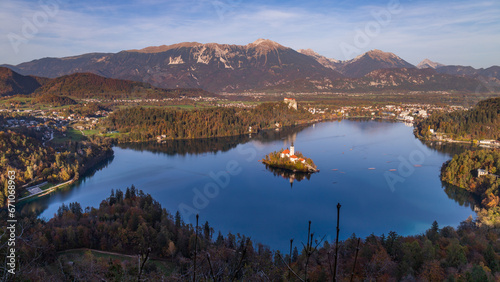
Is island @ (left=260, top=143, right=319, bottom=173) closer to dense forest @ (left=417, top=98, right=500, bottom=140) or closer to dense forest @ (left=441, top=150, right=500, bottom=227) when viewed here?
dense forest @ (left=441, top=150, right=500, bottom=227)

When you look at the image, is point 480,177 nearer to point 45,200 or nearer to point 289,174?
point 289,174

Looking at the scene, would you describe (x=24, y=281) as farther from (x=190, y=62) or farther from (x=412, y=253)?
(x=190, y=62)

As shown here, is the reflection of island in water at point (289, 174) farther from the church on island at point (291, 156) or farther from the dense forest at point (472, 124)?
the dense forest at point (472, 124)

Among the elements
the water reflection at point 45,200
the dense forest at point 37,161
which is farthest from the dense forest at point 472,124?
the dense forest at point 37,161

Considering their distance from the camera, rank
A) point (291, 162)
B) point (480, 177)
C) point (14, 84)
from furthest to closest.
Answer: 1. point (14, 84)
2. point (291, 162)
3. point (480, 177)

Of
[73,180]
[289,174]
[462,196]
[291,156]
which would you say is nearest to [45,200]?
[73,180]

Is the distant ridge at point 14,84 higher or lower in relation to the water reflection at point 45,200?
higher

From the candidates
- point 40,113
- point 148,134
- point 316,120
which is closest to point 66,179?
point 148,134
